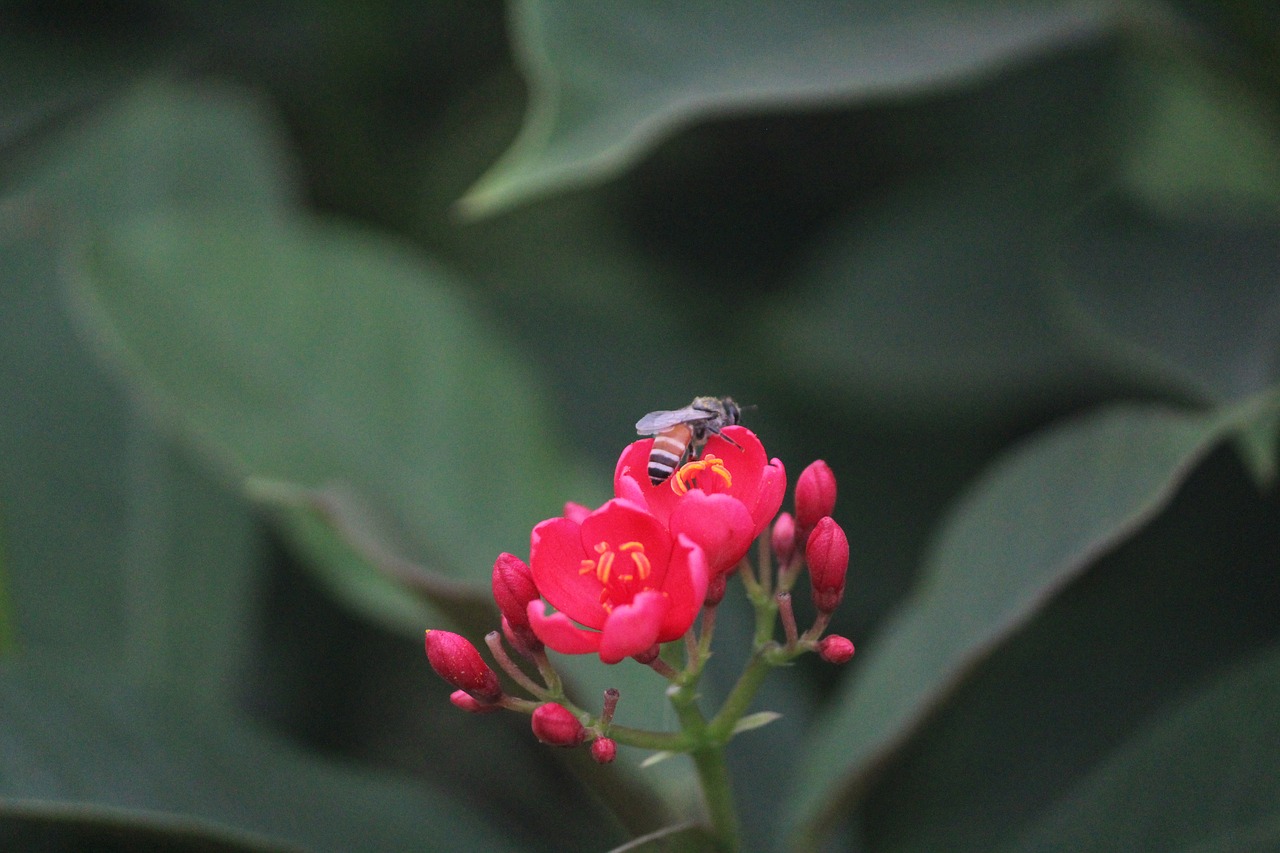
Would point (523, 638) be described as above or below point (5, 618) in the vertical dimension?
above

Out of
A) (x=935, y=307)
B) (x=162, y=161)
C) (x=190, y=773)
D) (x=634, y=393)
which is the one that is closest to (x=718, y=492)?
(x=190, y=773)

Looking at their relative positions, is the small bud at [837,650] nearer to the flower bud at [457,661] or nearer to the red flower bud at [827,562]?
the red flower bud at [827,562]

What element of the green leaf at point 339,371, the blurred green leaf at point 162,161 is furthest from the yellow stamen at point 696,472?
the blurred green leaf at point 162,161

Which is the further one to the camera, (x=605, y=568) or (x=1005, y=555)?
(x=1005, y=555)

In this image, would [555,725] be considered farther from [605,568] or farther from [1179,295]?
[1179,295]

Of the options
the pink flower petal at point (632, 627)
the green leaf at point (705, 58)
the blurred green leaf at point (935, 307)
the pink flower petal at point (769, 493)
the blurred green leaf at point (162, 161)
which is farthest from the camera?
the blurred green leaf at point (162, 161)

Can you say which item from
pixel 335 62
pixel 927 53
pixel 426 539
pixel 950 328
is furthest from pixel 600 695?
pixel 335 62
